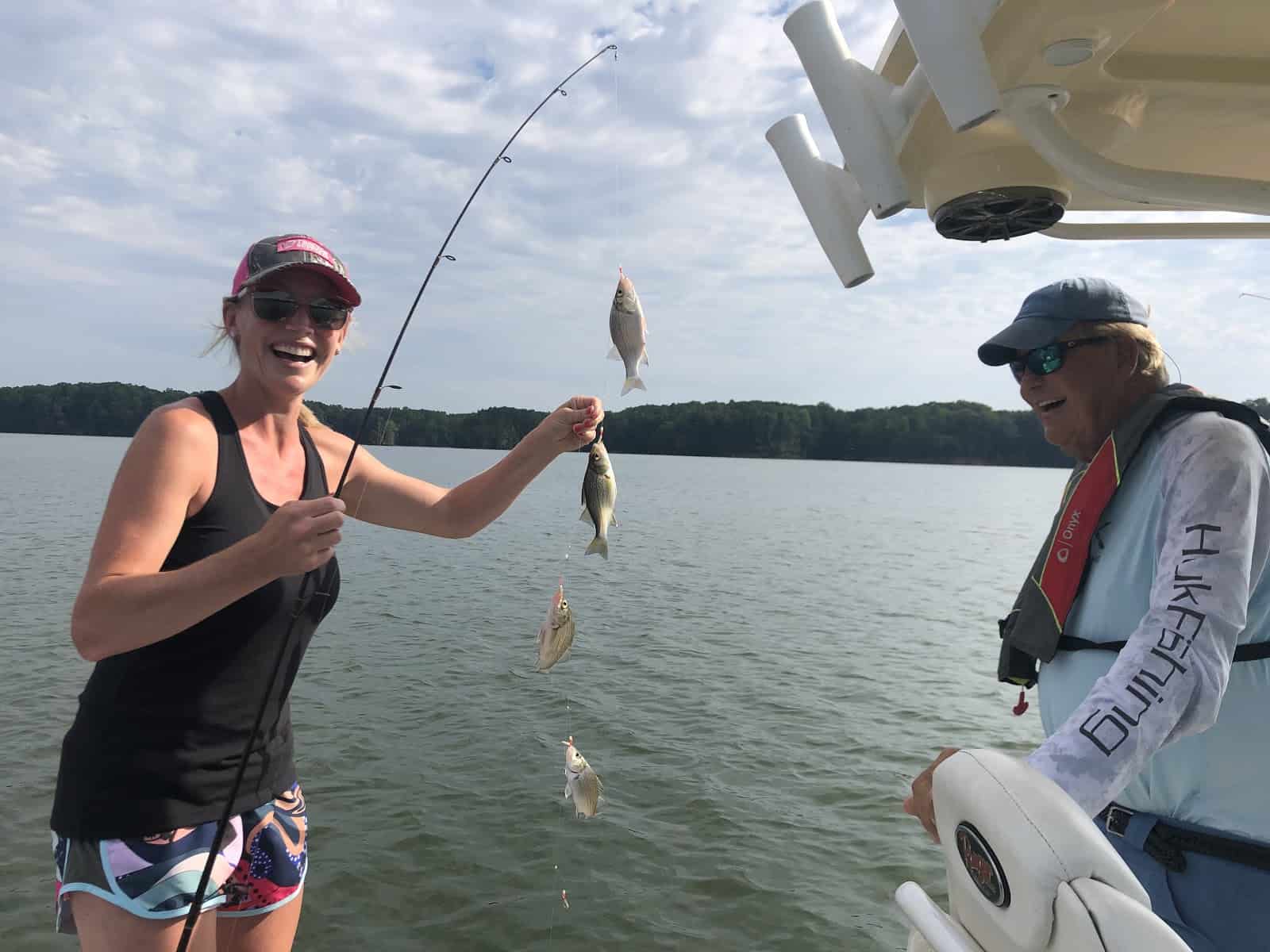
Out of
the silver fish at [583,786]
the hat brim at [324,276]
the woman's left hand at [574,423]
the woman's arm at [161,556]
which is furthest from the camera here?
the silver fish at [583,786]

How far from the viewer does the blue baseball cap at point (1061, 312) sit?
2.42 m

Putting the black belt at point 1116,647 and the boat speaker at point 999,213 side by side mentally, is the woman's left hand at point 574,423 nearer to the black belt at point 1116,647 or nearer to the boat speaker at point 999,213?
the boat speaker at point 999,213

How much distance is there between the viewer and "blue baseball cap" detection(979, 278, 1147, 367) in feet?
7.95

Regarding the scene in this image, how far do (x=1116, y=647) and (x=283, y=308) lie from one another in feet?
7.67

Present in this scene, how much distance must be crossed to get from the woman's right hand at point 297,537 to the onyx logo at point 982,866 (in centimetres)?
146

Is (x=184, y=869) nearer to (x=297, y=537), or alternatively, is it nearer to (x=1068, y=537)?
(x=297, y=537)

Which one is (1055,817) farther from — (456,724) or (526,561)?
(526,561)

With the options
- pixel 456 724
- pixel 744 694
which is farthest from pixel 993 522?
pixel 456 724

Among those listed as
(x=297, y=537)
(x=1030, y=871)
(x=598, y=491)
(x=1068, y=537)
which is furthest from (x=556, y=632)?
(x=1030, y=871)

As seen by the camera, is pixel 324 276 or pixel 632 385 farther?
pixel 632 385

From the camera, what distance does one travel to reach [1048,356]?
2508 millimetres

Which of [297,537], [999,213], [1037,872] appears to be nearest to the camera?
[1037,872]

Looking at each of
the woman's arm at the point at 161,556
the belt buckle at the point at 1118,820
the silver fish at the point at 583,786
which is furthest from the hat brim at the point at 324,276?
the silver fish at the point at 583,786

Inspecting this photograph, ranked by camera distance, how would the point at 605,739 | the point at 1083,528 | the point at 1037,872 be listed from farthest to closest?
the point at 605,739 < the point at 1083,528 < the point at 1037,872
